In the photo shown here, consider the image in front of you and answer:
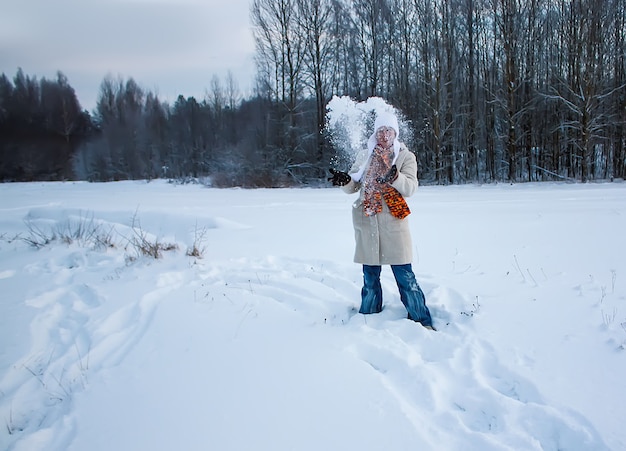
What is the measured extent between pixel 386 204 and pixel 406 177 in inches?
11.5

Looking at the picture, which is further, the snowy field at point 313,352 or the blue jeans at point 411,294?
the blue jeans at point 411,294

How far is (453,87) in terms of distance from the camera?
66.6 feet

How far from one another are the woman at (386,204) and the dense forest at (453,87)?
1647cm

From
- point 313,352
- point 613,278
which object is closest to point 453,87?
point 613,278

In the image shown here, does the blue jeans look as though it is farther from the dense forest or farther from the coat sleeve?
the dense forest

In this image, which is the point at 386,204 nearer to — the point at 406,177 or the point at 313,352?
the point at 406,177

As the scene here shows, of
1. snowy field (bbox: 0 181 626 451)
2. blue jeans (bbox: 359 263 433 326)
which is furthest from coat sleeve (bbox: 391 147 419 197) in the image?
snowy field (bbox: 0 181 626 451)

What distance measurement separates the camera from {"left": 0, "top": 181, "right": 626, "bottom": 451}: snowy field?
2248 mm

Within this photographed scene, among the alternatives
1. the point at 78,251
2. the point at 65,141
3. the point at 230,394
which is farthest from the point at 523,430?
the point at 65,141

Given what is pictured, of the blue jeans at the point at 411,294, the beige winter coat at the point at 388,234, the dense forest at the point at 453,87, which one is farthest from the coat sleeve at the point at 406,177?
the dense forest at the point at 453,87

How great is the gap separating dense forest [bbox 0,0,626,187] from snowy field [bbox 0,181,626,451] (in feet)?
46.3

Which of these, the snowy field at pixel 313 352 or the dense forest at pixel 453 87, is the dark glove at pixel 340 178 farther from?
the dense forest at pixel 453 87

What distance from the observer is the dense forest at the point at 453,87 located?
1658 centimetres

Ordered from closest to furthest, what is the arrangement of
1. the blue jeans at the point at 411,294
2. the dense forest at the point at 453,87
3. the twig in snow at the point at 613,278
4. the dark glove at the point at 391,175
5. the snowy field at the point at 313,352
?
the snowy field at the point at 313,352
the dark glove at the point at 391,175
the blue jeans at the point at 411,294
the twig in snow at the point at 613,278
the dense forest at the point at 453,87
